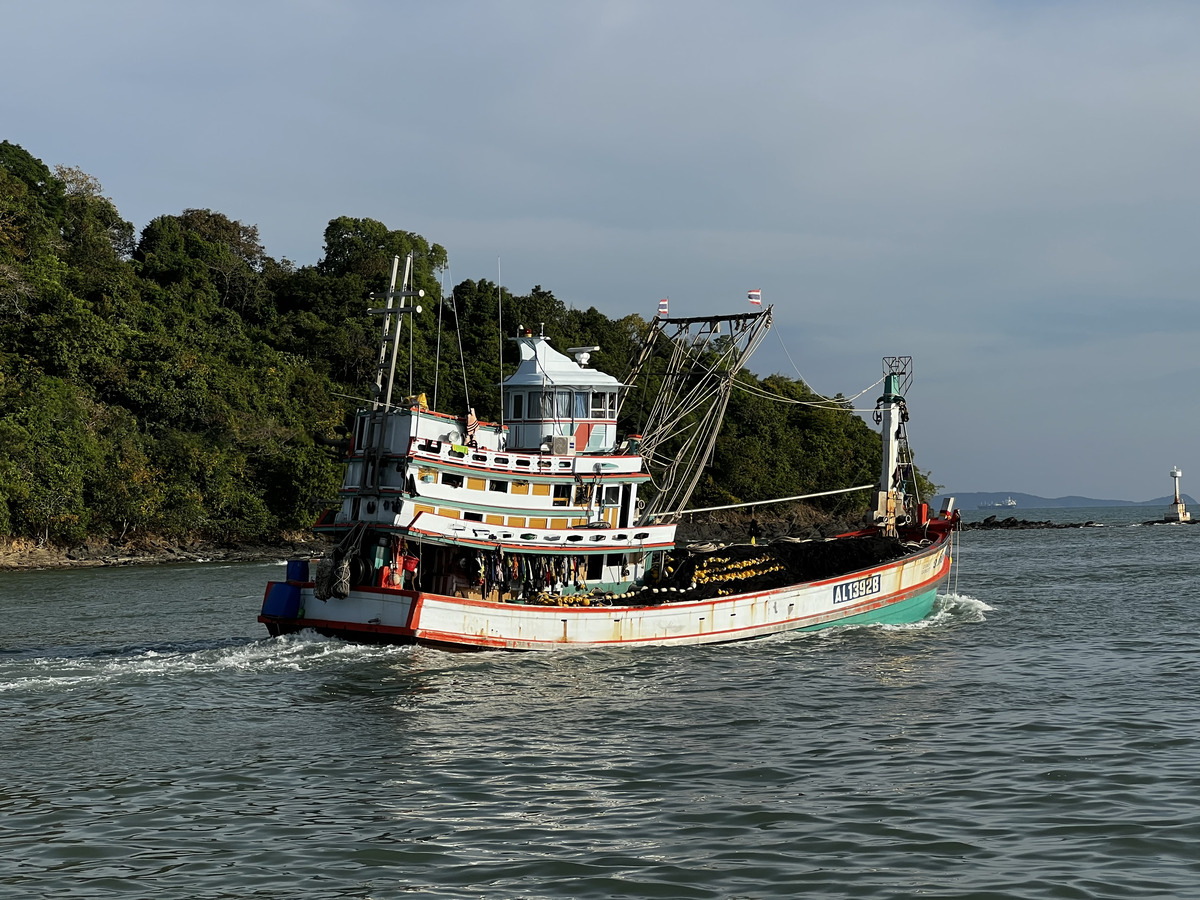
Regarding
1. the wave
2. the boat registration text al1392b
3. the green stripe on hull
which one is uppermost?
the boat registration text al1392b

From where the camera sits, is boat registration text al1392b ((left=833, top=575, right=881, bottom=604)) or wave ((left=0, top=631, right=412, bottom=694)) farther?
boat registration text al1392b ((left=833, top=575, right=881, bottom=604))

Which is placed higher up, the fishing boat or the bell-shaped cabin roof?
the bell-shaped cabin roof

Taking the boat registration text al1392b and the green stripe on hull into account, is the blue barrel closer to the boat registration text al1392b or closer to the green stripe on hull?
the green stripe on hull

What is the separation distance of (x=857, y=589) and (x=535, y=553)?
10509mm

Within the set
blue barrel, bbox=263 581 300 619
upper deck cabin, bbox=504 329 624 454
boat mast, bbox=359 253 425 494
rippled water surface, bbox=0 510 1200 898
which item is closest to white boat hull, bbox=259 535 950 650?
blue barrel, bbox=263 581 300 619

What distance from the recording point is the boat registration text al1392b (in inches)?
1362

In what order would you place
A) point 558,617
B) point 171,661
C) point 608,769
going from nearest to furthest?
point 608,769
point 171,661
point 558,617

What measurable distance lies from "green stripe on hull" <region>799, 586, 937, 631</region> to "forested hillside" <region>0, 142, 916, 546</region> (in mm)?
21633

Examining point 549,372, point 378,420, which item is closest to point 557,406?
point 549,372

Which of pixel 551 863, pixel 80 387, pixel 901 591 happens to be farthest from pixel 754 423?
pixel 551 863

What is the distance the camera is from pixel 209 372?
8056 cm

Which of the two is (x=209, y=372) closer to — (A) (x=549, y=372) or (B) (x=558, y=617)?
(A) (x=549, y=372)

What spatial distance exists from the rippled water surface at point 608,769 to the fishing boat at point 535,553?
43.9 inches

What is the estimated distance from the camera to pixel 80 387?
72875 millimetres
